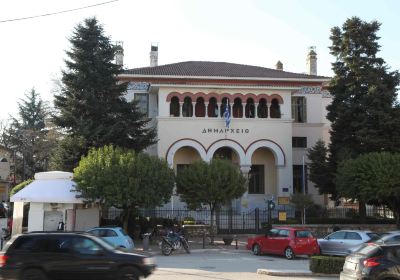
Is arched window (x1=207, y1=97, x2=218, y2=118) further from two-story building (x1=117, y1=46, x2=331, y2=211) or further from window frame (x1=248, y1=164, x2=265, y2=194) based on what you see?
window frame (x1=248, y1=164, x2=265, y2=194)

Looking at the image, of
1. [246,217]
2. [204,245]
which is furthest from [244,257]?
[246,217]

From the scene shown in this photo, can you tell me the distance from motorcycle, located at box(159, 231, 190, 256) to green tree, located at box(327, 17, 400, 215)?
49.4 ft

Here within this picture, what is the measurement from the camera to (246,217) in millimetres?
37594

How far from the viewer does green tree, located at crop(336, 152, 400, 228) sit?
104 ft

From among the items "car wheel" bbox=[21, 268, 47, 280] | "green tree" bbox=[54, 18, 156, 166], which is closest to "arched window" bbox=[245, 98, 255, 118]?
"green tree" bbox=[54, 18, 156, 166]

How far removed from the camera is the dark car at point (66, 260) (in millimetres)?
13219

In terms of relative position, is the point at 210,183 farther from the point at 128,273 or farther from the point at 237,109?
the point at 128,273

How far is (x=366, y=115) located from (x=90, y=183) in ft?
67.2

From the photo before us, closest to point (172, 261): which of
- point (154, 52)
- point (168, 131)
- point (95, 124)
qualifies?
point (95, 124)

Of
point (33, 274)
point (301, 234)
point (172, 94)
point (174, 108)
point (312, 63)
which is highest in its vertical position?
point (312, 63)

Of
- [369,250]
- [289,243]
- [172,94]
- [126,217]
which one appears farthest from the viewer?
[172,94]

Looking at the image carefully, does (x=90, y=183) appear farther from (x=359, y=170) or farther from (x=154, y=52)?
(x=154, y=52)

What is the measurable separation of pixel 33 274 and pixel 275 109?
1264 inches

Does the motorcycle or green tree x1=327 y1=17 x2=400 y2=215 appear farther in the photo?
green tree x1=327 y1=17 x2=400 y2=215
